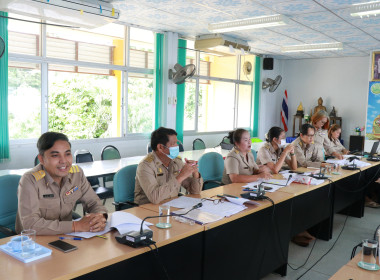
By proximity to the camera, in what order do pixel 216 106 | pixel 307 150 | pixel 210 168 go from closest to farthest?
1. pixel 210 168
2. pixel 307 150
3. pixel 216 106

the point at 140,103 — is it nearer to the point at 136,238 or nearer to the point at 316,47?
the point at 316,47

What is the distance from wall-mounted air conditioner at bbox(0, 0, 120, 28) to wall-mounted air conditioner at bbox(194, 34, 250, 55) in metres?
2.58

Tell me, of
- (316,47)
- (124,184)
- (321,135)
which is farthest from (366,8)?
(124,184)

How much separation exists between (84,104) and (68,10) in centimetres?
241

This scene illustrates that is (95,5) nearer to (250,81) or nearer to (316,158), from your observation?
(316,158)

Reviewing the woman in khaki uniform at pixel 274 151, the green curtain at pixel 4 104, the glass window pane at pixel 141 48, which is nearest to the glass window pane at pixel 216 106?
the glass window pane at pixel 141 48

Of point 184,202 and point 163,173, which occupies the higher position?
point 163,173

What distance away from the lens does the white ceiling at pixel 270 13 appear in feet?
16.5

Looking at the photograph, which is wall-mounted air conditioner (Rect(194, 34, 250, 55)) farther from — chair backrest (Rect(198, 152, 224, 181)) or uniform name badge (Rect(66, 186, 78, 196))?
uniform name badge (Rect(66, 186, 78, 196))

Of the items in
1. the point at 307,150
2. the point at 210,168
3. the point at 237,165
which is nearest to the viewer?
the point at 237,165

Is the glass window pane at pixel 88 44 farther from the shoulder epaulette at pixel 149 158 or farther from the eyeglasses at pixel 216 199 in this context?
the eyeglasses at pixel 216 199

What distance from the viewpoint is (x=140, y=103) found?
7316 mm

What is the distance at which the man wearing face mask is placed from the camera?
2803 mm

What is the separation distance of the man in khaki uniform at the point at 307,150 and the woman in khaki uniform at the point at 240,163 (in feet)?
4.11
